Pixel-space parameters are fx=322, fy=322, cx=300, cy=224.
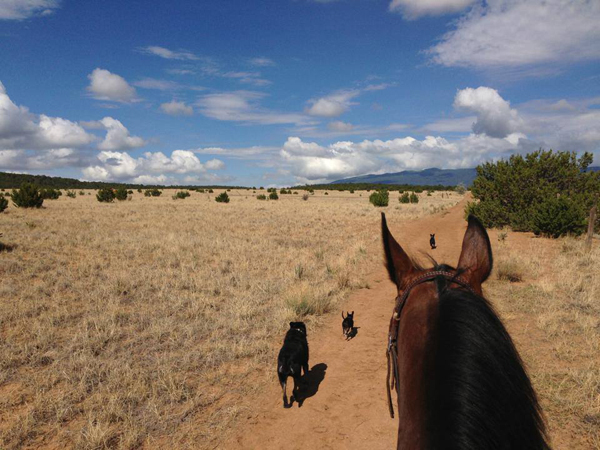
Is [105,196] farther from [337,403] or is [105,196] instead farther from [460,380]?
[460,380]

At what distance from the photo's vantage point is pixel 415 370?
1243 millimetres

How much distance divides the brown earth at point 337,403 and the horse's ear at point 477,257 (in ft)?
1.57

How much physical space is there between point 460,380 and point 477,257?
99 cm

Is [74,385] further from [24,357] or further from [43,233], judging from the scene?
[43,233]

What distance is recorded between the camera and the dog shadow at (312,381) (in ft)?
16.1

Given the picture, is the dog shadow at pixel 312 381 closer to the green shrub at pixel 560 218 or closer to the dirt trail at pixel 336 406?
the dirt trail at pixel 336 406

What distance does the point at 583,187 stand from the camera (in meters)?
16.7

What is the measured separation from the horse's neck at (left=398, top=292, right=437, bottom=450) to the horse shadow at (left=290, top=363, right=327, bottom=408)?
3944 mm

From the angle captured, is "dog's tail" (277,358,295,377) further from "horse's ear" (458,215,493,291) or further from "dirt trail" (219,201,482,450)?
"horse's ear" (458,215,493,291)

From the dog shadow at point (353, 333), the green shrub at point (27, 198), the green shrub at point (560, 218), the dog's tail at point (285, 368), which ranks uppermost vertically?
the green shrub at point (27, 198)

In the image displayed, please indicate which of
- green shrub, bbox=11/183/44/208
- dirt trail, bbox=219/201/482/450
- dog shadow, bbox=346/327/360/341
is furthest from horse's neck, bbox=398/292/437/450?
green shrub, bbox=11/183/44/208

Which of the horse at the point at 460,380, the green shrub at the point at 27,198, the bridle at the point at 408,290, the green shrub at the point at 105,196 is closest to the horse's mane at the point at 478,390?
the horse at the point at 460,380

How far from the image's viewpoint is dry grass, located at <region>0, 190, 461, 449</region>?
421cm

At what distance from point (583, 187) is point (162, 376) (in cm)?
2093
